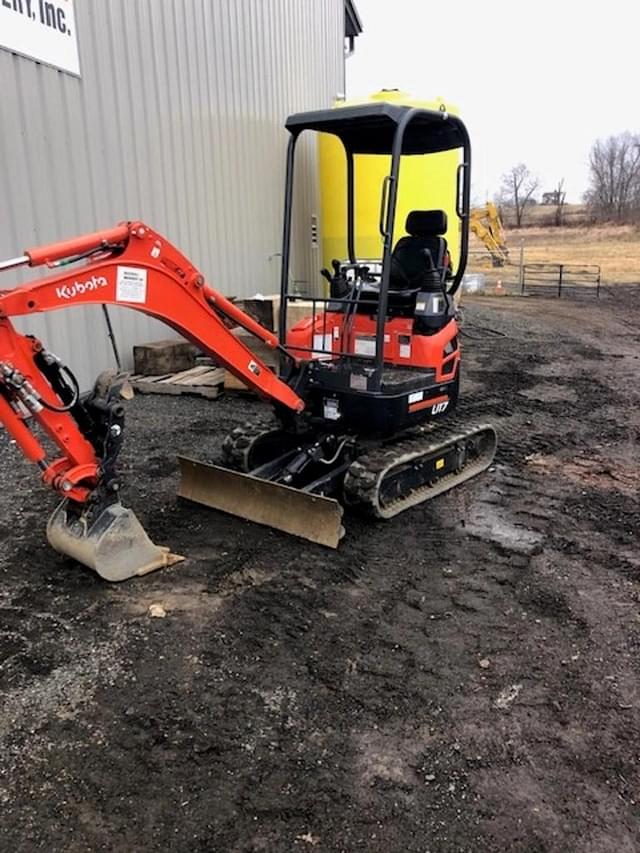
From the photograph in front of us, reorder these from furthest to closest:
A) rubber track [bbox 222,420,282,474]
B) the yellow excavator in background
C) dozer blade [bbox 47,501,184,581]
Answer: the yellow excavator in background → rubber track [bbox 222,420,282,474] → dozer blade [bbox 47,501,184,581]

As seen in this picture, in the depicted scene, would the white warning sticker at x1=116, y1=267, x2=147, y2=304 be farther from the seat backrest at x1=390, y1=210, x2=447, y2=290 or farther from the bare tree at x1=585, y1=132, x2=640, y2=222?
the bare tree at x1=585, y1=132, x2=640, y2=222

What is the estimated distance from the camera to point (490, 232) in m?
30.9

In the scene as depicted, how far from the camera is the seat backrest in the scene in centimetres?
568

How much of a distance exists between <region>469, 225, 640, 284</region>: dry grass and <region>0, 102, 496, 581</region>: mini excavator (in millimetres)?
21231

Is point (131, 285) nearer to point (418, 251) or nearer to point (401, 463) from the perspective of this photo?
point (401, 463)

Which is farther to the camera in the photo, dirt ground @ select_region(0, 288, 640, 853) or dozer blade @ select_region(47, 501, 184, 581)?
dozer blade @ select_region(47, 501, 184, 581)

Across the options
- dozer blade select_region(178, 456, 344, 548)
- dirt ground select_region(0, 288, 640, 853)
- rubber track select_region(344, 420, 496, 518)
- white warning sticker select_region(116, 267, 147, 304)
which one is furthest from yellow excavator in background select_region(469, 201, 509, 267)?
white warning sticker select_region(116, 267, 147, 304)

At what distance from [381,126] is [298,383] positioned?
1.92 metres

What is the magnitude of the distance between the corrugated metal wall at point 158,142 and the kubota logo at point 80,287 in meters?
3.69

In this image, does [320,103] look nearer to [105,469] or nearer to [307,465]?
[307,465]

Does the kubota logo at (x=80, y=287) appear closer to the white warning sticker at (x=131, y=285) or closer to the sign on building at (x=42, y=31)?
the white warning sticker at (x=131, y=285)

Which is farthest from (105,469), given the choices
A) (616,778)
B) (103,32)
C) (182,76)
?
(182,76)

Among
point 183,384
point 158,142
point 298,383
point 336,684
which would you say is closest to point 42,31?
point 158,142

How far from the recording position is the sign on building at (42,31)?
6984mm
